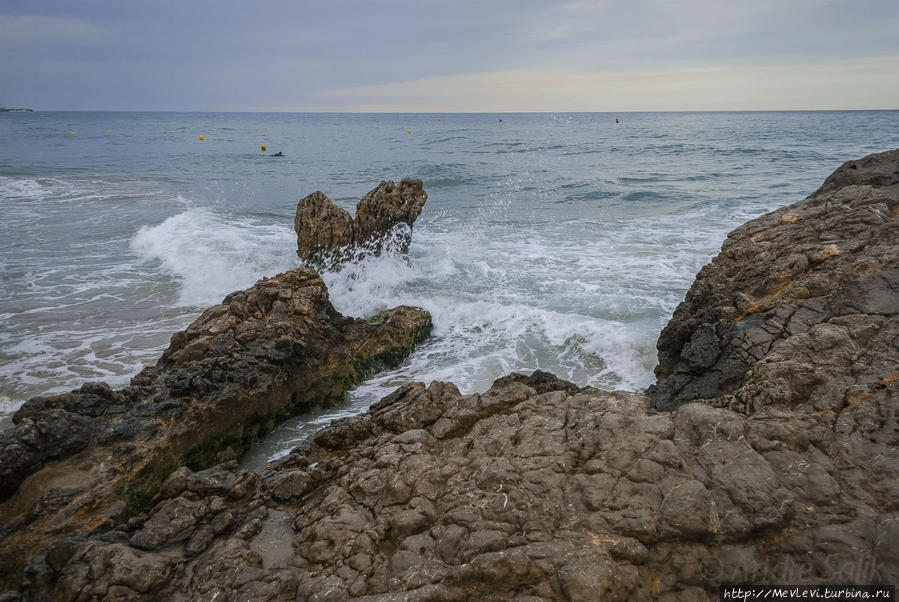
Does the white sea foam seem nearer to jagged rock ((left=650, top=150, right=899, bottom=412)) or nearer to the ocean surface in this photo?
the ocean surface

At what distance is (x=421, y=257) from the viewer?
13.2m

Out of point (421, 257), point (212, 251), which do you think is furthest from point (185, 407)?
point (212, 251)

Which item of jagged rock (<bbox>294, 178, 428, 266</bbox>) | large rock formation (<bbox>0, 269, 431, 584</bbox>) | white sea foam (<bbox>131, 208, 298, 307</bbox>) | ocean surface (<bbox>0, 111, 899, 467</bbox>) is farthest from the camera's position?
jagged rock (<bbox>294, 178, 428, 266</bbox>)

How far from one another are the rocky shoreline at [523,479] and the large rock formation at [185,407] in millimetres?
23

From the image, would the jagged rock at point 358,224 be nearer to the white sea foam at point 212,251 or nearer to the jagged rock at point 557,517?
the white sea foam at point 212,251

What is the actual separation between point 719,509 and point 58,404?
5.37 m

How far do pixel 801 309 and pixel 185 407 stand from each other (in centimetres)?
595

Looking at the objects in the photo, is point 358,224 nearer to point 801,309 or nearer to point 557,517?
point 801,309

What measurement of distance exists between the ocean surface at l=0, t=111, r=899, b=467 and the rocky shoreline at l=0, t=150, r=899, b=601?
1495mm

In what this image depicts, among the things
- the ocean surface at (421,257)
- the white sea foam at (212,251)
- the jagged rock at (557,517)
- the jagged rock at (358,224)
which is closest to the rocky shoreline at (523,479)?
the jagged rock at (557,517)

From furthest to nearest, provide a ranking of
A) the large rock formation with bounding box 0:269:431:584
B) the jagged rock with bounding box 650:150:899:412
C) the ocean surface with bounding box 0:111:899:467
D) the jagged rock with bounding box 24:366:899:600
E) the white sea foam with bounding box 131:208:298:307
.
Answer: the white sea foam with bounding box 131:208:298:307
the ocean surface with bounding box 0:111:899:467
the large rock formation with bounding box 0:269:431:584
the jagged rock with bounding box 650:150:899:412
the jagged rock with bounding box 24:366:899:600

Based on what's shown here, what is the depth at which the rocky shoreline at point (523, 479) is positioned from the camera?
268cm

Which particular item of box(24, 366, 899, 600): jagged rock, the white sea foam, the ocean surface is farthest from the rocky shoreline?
the white sea foam

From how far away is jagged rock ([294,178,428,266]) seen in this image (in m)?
10.9
